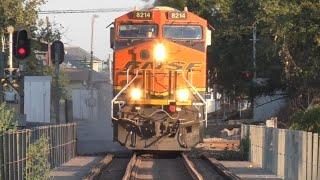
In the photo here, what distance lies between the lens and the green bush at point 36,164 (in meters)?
13.4

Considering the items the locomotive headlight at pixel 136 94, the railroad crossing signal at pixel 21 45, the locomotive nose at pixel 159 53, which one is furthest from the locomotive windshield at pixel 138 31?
the railroad crossing signal at pixel 21 45

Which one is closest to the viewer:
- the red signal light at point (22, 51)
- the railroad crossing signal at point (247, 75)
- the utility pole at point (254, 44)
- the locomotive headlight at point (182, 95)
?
the red signal light at point (22, 51)

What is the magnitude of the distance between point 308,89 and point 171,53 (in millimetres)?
13428

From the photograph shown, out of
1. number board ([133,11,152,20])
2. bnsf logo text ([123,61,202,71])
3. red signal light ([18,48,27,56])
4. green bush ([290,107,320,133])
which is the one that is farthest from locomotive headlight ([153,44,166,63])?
red signal light ([18,48,27,56])

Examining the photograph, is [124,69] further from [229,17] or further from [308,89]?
[229,17]

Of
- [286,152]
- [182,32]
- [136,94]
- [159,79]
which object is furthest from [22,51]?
[182,32]

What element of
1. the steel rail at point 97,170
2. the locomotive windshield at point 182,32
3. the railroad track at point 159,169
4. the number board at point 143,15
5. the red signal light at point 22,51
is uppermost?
the number board at point 143,15

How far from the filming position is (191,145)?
79.1ft

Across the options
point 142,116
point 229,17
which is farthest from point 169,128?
point 229,17

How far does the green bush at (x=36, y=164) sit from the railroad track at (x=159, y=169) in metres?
3.67

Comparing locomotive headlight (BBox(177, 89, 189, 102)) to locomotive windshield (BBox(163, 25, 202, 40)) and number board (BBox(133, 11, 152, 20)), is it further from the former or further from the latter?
number board (BBox(133, 11, 152, 20))

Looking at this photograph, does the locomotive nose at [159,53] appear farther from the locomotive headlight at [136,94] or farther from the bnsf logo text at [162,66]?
the locomotive headlight at [136,94]

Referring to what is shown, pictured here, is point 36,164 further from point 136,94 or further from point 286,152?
point 136,94

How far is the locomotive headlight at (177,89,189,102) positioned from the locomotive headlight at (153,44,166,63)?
4.18 feet
